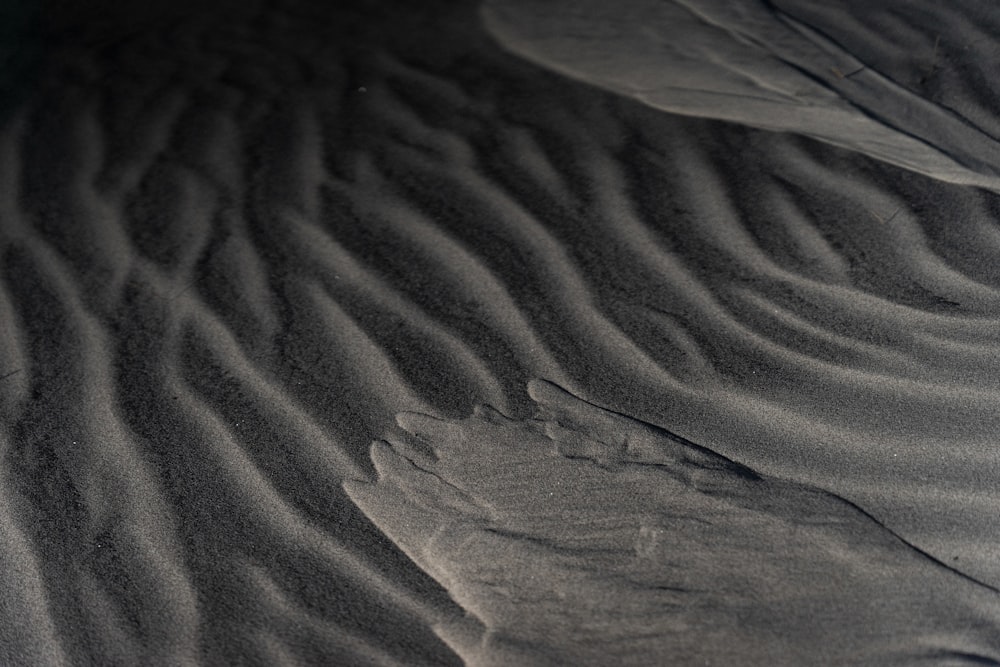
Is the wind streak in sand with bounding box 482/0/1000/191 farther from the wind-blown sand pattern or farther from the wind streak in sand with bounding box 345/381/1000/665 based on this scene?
the wind streak in sand with bounding box 345/381/1000/665

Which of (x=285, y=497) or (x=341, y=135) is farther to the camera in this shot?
(x=341, y=135)

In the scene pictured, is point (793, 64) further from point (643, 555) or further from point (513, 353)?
point (643, 555)

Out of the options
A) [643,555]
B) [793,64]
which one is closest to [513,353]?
[643,555]

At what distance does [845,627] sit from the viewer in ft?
5.88

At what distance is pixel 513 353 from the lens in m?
2.47

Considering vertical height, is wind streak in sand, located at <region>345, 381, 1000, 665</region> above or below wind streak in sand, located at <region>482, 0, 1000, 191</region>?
below

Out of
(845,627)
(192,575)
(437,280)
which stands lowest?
(845,627)

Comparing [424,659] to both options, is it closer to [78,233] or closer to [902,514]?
[902,514]

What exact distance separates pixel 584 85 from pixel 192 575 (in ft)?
7.43

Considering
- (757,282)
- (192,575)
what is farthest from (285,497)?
(757,282)

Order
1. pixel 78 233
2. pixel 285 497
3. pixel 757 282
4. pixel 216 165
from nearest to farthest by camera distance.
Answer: pixel 285 497, pixel 757 282, pixel 78 233, pixel 216 165

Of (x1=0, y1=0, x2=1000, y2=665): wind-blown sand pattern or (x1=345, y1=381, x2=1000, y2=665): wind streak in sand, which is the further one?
(x1=0, y1=0, x2=1000, y2=665): wind-blown sand pattern

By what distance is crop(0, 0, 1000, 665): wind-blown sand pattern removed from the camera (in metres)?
1.89

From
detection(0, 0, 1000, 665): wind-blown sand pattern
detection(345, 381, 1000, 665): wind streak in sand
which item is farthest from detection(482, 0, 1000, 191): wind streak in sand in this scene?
detection(345, 381, 1000, 665): wind streak in sand
